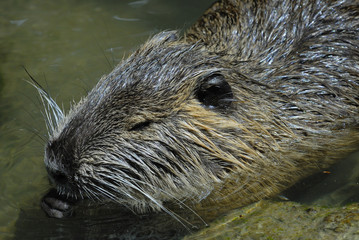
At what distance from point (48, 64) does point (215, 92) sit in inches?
101

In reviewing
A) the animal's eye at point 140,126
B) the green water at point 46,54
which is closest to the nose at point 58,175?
the animal's eye at point 140,126

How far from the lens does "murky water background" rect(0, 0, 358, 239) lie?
3482mm

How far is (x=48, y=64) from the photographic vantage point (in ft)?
17.0

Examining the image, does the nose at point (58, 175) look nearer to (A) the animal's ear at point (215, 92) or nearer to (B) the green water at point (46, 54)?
(B) the green water at point (46, 54)

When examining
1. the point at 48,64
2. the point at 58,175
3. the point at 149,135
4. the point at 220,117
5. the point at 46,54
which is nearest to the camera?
the point at 58,175

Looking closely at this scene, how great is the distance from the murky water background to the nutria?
311 mm

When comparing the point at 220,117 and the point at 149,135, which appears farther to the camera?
the point at 220,117

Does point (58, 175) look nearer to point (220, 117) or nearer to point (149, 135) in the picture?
point (149, 135)

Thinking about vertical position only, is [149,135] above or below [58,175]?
above

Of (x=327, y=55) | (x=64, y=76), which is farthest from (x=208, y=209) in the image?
(x=64, y=76)

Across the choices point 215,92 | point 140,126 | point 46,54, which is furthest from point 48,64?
point 215,92

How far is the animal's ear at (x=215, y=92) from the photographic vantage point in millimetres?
3088

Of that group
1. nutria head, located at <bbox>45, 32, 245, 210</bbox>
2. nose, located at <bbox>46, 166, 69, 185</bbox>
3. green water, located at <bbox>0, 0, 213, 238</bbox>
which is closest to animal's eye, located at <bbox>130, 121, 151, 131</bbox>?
nutria head, located at <bbox>45, 32, 245, 210</bbox>

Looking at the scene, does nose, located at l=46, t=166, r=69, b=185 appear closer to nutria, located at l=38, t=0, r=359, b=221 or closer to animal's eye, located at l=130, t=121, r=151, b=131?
nutria, located at l=38, t=0, r=359, b=221
